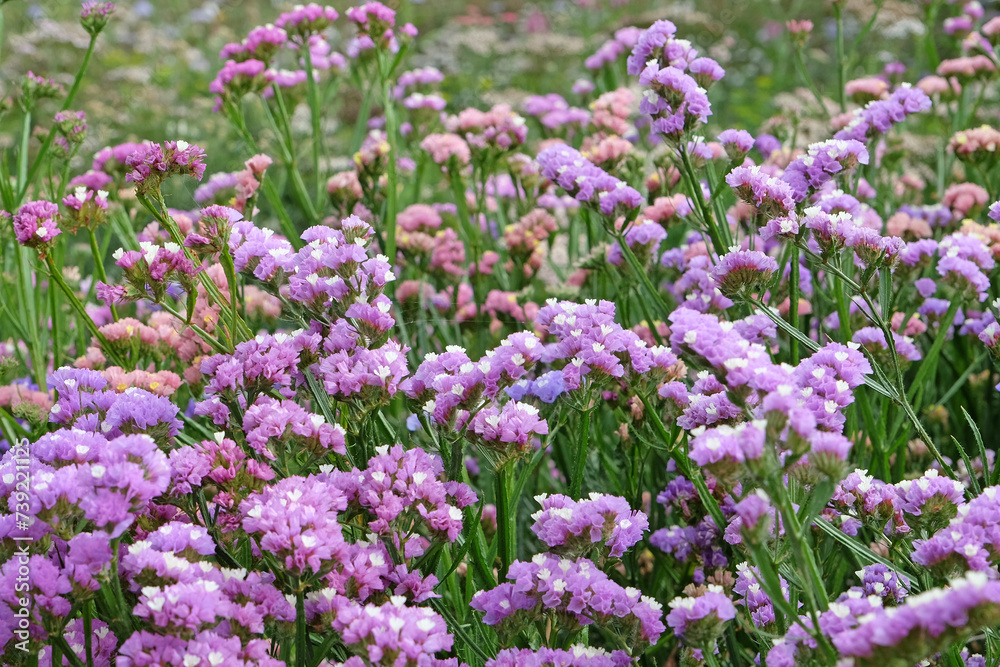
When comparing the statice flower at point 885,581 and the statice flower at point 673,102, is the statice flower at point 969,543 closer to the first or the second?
the statice flower at point 885,581

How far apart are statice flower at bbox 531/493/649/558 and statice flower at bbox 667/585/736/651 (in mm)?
191

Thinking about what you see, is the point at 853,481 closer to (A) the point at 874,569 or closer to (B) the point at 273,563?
(A) the point at 874,569

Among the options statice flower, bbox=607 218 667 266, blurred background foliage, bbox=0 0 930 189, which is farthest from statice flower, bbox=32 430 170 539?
blurred background foliage, bbox=0 0 930 189

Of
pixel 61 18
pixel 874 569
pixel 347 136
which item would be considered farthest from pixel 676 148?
pixel 61 18

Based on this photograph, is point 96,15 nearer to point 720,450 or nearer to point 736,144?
point 736,144

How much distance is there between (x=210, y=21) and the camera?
36.6ft

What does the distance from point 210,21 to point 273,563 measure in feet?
36.7

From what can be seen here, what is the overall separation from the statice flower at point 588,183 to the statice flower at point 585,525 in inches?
40.0

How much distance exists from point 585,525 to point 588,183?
3.66 ft

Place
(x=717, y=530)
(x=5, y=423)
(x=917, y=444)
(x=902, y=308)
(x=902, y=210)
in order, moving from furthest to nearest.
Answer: (x=902, y=210)
(x=902, y=308)
(x=917, y=444)
(x=5, y=423)
(x=717, y=530)

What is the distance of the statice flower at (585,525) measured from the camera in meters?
1.55

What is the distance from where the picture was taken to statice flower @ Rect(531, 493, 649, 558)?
60.9 inches

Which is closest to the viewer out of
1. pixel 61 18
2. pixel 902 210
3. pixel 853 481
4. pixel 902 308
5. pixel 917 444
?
pixel 853 481

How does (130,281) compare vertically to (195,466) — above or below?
above
